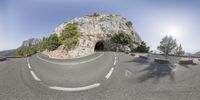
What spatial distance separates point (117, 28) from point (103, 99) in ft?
265

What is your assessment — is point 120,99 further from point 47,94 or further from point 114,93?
point 47,94

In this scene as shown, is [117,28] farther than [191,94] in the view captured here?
Yes

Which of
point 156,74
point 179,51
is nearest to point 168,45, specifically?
A: point 179,51

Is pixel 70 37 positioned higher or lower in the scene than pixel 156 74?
Result: higher

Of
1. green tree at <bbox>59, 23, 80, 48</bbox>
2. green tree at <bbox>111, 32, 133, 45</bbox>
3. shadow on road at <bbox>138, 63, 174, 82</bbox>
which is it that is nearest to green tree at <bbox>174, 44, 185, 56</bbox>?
green tree at <bbox>111, 32, 133, 45</bbox>

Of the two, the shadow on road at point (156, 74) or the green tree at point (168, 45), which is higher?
the green tree at point (168, 45)

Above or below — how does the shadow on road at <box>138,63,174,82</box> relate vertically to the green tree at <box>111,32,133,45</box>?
below

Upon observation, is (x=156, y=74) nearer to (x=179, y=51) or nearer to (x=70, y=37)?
(x=70, y=37)

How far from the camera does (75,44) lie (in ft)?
176

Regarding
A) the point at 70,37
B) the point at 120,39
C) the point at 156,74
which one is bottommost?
the point at 156,74

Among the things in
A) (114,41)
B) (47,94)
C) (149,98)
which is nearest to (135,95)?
(149,98)

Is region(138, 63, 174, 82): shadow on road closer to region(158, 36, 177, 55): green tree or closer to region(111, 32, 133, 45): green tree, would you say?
region(111, 32, 133, 45): green tree

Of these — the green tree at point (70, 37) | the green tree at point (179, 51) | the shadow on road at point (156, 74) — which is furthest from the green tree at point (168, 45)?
the shadow on road at point (156, 74)

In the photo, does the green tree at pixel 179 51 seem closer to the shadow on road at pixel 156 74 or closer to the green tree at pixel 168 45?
the green tree at pixel 168 45
